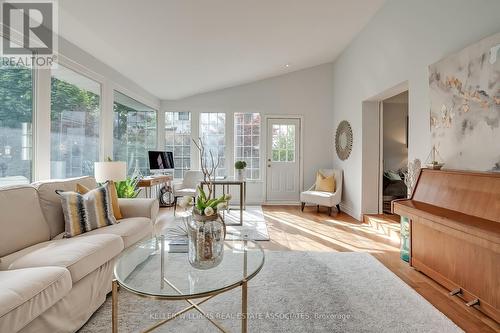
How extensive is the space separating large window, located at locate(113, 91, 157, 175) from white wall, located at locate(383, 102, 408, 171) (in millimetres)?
4941

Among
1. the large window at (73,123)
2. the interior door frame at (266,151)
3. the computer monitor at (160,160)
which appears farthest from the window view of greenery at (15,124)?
the interior door frame at (266,151)

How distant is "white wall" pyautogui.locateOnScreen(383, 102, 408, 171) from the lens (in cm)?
542

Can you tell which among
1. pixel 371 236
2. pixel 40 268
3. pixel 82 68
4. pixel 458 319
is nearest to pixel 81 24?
pixel 82 68

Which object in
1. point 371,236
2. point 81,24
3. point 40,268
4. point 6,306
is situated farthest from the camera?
point 371,236

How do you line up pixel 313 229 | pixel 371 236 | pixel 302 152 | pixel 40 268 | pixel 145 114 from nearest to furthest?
pixel 40 268, pixel 371 236, pixel 313 229, pixel 145 114, pixel 302 152

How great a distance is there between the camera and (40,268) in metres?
1.44

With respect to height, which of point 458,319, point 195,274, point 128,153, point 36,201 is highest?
point 128,153

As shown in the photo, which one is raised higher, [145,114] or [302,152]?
[145,114]

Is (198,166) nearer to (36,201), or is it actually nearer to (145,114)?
(145,114)

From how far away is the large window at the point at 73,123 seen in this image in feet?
9.28

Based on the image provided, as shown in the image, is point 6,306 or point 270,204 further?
point 270,204

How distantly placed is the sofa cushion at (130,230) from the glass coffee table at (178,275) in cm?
33

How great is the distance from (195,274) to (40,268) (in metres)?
0.85

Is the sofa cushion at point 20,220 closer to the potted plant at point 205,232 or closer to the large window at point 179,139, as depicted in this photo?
the potted plant at point 205,232
